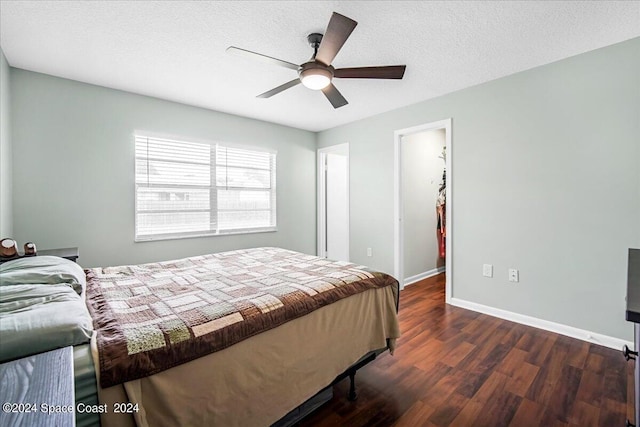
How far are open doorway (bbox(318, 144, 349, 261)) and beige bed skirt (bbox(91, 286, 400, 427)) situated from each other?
3148 mm

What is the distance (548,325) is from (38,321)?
142 inches

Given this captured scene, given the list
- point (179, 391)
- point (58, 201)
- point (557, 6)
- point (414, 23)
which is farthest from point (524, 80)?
point (58, 201)

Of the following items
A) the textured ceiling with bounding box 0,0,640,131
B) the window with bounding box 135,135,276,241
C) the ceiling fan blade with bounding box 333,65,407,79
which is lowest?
the window with bounding box 135,135,276,241

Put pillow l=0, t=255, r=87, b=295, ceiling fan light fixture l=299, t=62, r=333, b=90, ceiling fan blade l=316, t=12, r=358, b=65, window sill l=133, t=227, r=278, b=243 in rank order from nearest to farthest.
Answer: pillow l=0, t=255, r=87, b=295, ceiling fan blade l=316, t=12, r=358, b=65, ceiling fan light fixture l=299, t=62, r=333, b=90, window sill l=133, t=227, r=278, b=243

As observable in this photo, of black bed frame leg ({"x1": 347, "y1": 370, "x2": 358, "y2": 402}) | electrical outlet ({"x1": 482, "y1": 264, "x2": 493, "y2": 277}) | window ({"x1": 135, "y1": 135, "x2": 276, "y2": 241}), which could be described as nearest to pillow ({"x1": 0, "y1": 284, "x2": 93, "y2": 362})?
black bed frame leg ({"x1": 347, "y1": 370, "x2": 358, "y2": 402})

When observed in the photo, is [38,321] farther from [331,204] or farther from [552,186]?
[331,204]

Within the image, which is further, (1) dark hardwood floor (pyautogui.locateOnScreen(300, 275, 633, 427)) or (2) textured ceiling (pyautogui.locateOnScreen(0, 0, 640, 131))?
(2) textured ceiling (pyautogui.locateOnScreen(0, 0, 640, 131))

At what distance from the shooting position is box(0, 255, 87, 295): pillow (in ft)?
4.54

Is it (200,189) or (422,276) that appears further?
(422,276)

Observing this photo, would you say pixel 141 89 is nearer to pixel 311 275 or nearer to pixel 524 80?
pixel 311 275

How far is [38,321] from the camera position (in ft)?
3.18

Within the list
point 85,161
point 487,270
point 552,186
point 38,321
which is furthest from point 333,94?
point 85,161

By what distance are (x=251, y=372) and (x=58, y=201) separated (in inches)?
115

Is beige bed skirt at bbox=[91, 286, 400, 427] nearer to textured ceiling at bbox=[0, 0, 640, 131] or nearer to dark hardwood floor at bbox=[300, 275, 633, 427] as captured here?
dark hardwood floor at bbox=[300, 275, 633, 427]
